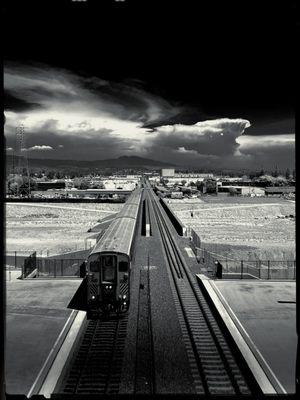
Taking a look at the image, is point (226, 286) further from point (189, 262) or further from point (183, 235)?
point (183, 235)

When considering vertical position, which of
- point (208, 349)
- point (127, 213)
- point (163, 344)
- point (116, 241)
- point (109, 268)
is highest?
point (127, 213)

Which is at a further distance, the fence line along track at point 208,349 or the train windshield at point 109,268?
the train windshield at point 109,268

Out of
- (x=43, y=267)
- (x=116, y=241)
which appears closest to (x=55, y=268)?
(x=43, y=267)

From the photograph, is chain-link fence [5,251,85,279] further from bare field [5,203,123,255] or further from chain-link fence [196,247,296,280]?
chain-link fence [196,247,296,280]

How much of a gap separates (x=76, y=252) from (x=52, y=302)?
11188 millimetres

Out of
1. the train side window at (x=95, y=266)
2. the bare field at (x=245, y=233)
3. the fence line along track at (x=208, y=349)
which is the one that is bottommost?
the fence line along track at (x=208, y=349)

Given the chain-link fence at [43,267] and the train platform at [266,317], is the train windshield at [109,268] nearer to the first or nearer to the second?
the train platform at [266,317]

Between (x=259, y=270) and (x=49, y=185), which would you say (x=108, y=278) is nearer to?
(x=259, y=270)

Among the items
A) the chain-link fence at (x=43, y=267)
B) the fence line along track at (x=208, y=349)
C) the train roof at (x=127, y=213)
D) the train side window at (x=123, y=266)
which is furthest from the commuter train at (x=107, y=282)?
the train roof at (x=127, y=213)

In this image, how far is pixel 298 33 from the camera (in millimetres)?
4844

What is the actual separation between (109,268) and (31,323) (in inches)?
127

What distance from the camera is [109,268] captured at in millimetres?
14039

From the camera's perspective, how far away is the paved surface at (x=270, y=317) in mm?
10219

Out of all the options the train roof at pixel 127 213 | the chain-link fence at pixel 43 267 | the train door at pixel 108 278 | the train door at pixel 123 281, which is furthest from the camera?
the train roof at pixel 127 213
